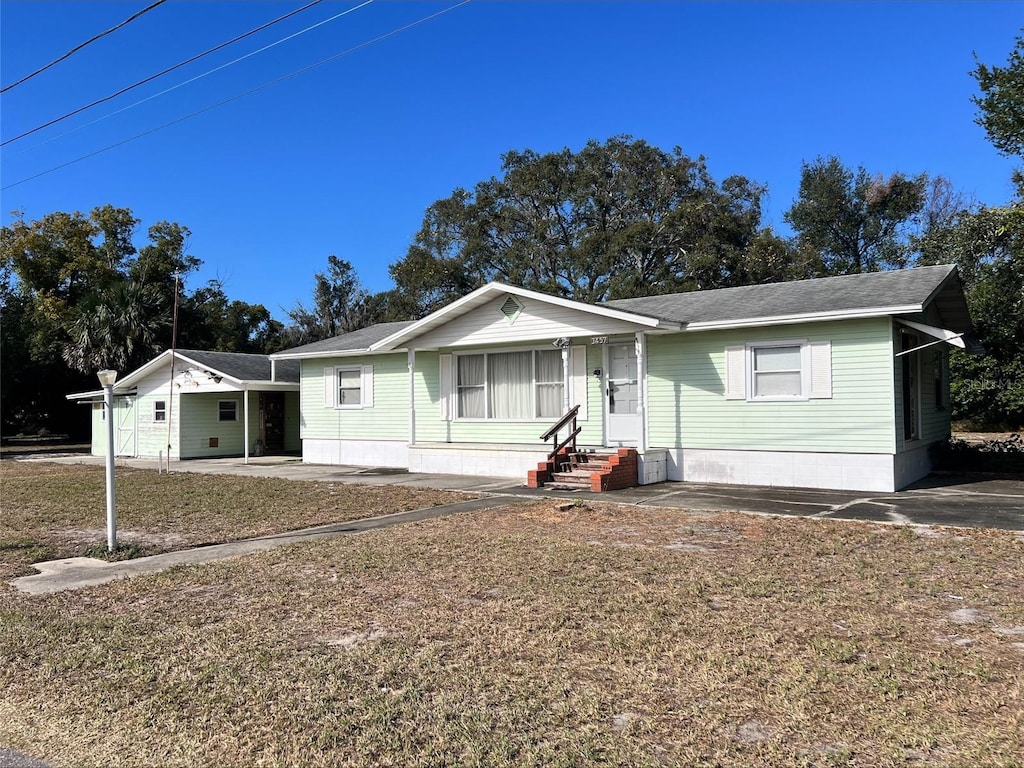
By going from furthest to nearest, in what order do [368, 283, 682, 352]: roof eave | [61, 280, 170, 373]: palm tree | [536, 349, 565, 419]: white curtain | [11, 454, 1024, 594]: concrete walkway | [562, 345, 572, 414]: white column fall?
[61, 280, 170, 373]: palm tree → [536, 349, 565, 419]: white curtain → [562, 345, 572, 414]: white column → [368, 283, 682, 352]: roof eave → [11, 454, 1024, 594]: concrete walkway

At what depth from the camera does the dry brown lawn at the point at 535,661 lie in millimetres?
3615

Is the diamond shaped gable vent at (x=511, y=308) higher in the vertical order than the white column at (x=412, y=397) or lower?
higher

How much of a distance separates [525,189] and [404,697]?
40910 mm

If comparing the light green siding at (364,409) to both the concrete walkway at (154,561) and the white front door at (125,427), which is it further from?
the concrete walkway at (154,561)

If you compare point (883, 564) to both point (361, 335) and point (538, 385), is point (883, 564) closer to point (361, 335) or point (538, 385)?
point (538, 385)

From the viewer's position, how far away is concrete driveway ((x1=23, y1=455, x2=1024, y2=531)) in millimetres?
10109

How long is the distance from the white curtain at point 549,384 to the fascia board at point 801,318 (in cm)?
347

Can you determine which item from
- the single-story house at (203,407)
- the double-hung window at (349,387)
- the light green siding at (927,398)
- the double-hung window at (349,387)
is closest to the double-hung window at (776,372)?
the light green siding at (927,398)

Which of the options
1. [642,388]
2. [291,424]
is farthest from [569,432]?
[291,424]

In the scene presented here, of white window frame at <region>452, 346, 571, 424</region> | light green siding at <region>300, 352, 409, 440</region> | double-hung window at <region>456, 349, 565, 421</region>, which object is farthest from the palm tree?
double-hung window at <region>456, 349, 565, 421</region>

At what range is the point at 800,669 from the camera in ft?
14.6

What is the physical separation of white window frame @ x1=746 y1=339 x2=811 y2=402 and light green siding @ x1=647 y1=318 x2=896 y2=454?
9 centimetres

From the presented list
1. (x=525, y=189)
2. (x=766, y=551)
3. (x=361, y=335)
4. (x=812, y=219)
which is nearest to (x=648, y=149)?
(x=525, y=189)

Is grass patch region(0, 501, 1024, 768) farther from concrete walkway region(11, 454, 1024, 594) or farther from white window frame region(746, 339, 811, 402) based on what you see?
white window frame region(746, 339, 811, 402)
